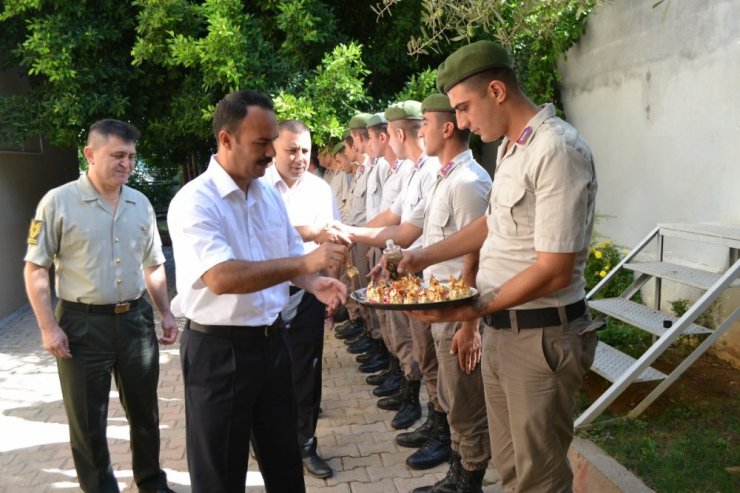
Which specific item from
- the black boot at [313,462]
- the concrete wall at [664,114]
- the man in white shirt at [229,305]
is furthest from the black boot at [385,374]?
the man in white shirt at [229,305]

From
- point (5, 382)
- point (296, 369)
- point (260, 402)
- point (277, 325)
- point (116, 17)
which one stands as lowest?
point (5, 382)

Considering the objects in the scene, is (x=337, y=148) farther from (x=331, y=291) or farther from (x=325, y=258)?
(x=325, y=258)

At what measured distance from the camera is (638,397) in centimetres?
494

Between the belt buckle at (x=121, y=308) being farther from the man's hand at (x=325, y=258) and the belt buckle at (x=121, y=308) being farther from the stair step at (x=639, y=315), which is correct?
the stair step at (x=639, y=315)

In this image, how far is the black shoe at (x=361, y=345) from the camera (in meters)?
7.50

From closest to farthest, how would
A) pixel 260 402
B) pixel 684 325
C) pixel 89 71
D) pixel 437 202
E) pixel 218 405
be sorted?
pixel 218 405 < pixel 260 402 < pixel 437 202 < pixel 684 325 < pixel 89 71

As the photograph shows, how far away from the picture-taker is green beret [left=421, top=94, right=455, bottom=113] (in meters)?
3.89

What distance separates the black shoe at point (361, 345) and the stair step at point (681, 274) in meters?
3.17

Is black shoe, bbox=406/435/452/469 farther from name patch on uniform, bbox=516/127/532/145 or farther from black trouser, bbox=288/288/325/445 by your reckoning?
name patch on uniform, bbox=516/127/532/145

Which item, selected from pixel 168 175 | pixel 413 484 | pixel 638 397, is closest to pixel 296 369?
pixel 413 484

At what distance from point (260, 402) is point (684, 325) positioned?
2822mm

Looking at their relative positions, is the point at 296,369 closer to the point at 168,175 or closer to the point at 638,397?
the point at 638,397

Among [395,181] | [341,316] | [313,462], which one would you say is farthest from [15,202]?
[313,462]

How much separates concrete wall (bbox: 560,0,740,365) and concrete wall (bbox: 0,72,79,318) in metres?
8.68
